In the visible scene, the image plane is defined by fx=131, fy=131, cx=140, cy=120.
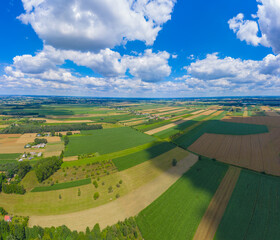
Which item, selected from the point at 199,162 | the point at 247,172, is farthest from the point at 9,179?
the point at 247,172

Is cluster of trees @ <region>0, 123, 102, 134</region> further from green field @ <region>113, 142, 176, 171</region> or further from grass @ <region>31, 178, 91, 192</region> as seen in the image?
grass @ <region>31, 178, 91, 192</region>

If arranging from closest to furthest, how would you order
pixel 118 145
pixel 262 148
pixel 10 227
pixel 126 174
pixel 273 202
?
1. pixel 10 227
2. pixel 273 202
3. pixel 126 174
4. pixel 262 148
5. pixel 118 145

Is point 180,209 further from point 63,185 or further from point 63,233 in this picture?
point 63,185

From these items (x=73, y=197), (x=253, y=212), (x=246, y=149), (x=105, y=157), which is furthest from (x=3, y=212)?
(x=246, y=149)

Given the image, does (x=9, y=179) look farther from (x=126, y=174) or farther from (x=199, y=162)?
(x=199, y=162)

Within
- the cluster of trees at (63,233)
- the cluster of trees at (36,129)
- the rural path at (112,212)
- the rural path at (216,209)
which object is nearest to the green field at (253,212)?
the rural path at (216,209)

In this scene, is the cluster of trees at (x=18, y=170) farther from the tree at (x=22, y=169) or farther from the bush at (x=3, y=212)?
the bush at (x=3, y=212)

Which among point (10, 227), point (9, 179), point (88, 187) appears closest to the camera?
point (10, 227)
